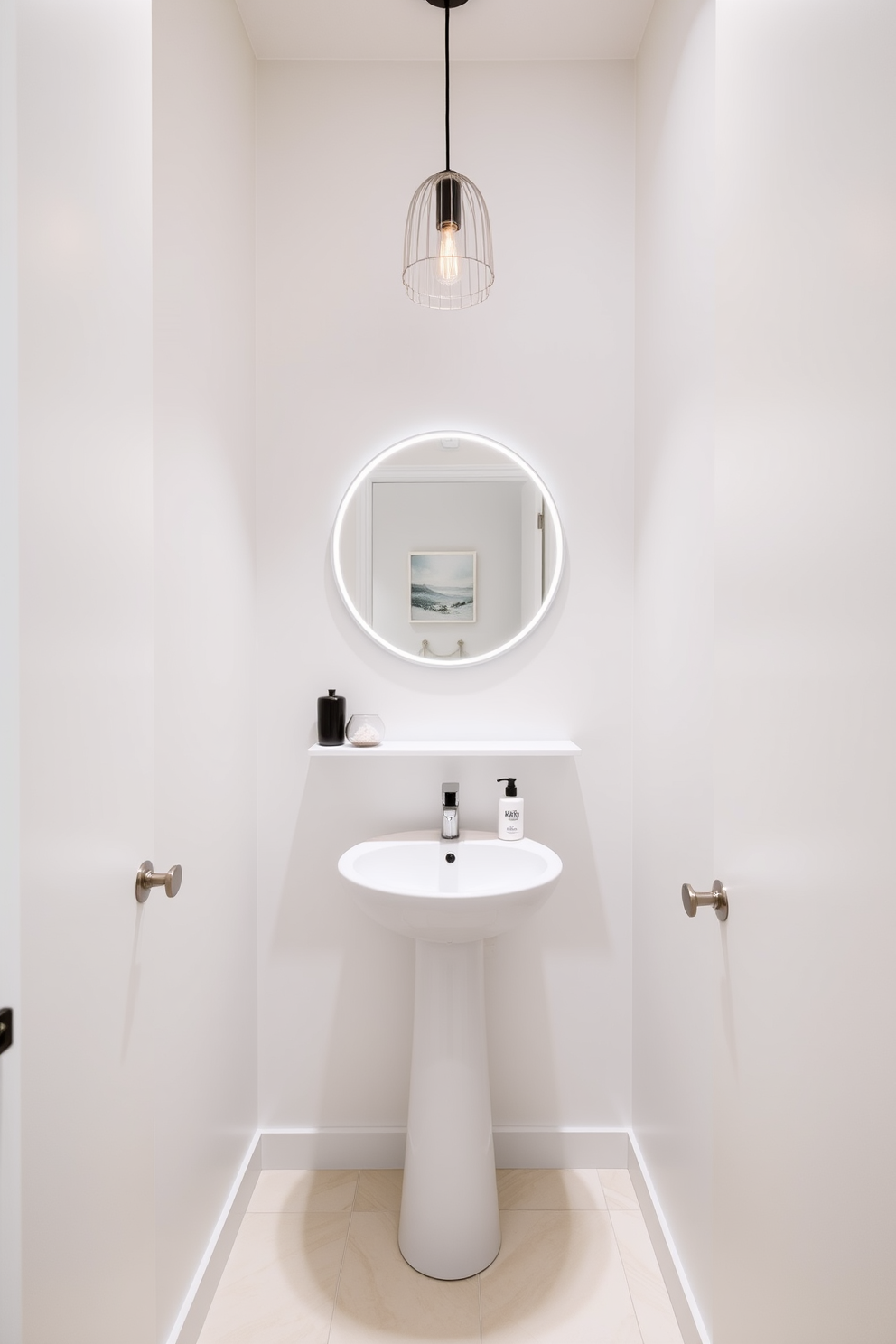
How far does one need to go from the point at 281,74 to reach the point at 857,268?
1.74 meters

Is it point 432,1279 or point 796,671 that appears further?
point 432,1279

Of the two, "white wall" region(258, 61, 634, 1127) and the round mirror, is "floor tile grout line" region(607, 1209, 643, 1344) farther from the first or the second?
the round mirror

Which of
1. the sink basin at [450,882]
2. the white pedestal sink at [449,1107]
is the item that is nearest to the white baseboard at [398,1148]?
the white pedestal sink at [449,1107]

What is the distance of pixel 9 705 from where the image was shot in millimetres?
675

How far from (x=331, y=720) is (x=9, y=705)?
3.58ft

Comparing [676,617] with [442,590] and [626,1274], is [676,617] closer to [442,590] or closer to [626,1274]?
[442,590]

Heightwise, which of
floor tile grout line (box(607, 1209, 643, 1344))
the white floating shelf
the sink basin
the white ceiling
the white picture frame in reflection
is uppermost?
the white ceiling

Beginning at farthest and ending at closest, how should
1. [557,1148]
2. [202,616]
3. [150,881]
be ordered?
[557,1148]
[202,616]
[150,881]

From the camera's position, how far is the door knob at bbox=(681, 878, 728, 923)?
1023 mm

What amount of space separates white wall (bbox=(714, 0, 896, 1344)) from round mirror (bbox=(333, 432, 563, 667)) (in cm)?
83

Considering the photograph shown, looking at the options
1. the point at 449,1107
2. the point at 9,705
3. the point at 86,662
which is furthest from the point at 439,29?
the point at 449,1107

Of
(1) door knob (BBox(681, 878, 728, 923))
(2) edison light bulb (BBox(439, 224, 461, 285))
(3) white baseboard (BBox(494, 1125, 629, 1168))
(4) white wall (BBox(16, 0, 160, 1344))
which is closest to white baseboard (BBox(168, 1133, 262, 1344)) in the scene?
(4) white wall (BBox(16, 0, 160, 1344))

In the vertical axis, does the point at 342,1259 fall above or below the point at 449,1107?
below

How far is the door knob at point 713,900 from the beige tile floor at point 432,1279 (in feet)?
3.15
